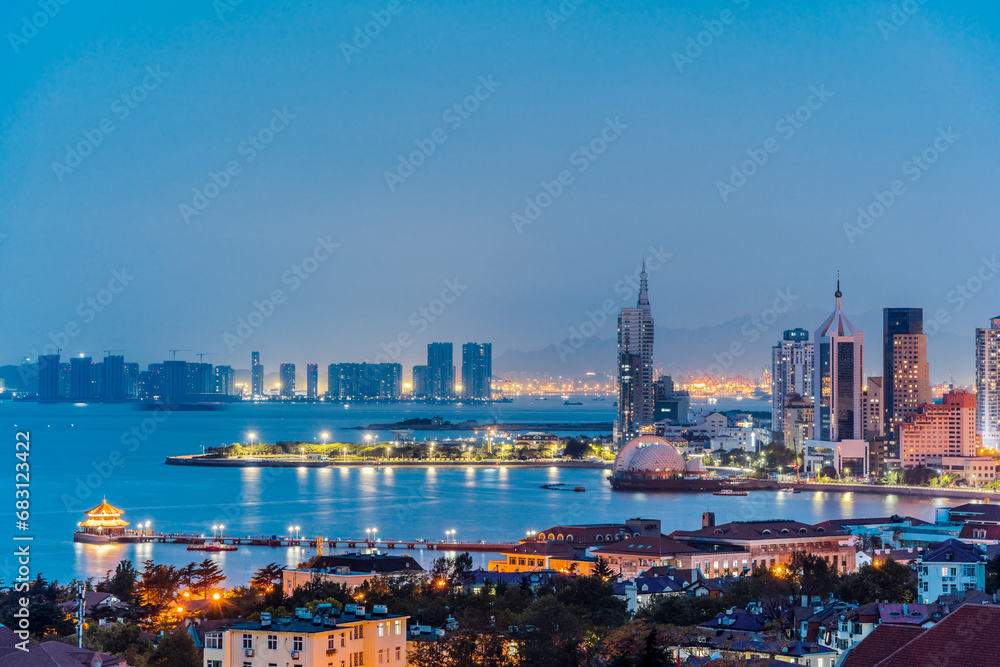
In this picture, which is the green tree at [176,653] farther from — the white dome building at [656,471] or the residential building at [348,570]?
the white dome building at [656,471]

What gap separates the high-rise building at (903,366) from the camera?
47.1 m

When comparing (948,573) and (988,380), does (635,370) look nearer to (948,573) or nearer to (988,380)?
(988,380)

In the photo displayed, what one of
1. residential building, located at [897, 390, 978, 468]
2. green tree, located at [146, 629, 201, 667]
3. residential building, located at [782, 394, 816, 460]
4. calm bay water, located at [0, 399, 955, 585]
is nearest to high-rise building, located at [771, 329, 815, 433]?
residential building, located at [782, 394, 816, 460]

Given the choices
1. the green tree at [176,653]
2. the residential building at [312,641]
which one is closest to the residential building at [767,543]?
the green tree at [176,653]

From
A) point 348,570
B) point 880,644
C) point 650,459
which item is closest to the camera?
point 880,644

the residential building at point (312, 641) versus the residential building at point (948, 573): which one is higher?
the residential building at point (312, 641)

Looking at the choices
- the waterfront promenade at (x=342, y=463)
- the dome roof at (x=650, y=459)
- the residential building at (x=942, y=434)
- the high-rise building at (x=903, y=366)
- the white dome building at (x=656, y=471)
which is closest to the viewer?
the white dome building at (x=656, y=471)

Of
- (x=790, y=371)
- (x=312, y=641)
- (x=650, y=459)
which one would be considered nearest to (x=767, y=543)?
(x=312, y=641)

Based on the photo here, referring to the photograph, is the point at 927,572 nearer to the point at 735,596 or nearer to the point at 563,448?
the point at 735,596

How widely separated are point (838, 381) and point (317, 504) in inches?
949

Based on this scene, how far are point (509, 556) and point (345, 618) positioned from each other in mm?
9018

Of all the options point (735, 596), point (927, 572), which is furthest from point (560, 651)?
point (927, 572)

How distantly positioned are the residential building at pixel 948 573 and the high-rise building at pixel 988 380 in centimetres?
3641

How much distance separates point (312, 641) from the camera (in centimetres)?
658
